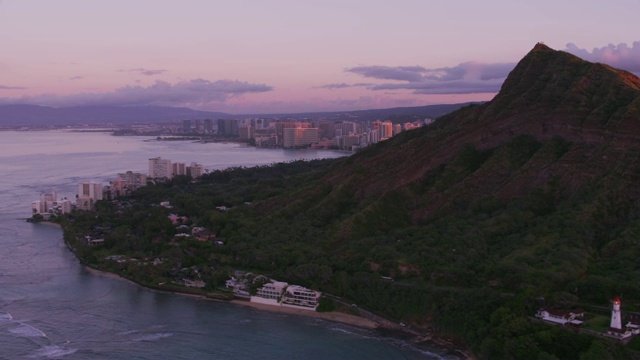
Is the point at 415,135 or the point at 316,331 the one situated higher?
the point at 415,135

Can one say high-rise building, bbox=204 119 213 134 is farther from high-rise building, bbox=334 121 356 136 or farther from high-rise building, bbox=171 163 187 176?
high-rise building, bbox=171 163 187 176

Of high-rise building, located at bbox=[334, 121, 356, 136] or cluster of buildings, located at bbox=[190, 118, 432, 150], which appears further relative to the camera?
high-rise building, located at bbox=[334, 121, 356, 136]

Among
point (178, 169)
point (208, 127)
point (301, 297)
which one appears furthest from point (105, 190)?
point (208, 127)

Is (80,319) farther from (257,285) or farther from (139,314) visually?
(257,285)

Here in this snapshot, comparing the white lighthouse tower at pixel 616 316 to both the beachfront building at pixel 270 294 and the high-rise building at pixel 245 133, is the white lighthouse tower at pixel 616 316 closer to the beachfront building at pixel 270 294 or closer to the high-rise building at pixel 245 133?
the beachfront building at pixel 270 294

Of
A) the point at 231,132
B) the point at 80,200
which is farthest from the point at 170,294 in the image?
the point at 231,132

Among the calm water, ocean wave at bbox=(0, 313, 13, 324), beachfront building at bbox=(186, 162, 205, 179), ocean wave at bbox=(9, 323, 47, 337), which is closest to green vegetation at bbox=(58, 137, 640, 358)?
the calm water
